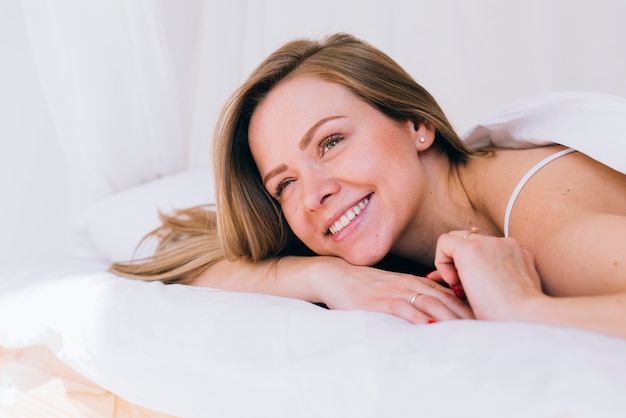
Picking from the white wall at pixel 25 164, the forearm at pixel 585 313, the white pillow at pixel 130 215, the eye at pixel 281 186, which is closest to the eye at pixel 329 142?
the eye at pixel 281 186

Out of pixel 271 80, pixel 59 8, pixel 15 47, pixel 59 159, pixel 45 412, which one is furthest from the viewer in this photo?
pixel 59 159

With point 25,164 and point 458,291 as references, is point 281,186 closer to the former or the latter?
point 458,291

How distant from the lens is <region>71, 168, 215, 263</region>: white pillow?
2.02m

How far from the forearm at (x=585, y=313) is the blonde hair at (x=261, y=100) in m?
0.65

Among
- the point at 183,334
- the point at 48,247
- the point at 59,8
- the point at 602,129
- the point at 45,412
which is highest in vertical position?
the point at 59,8

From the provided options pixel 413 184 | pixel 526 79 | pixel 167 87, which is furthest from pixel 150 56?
pixel 526 79

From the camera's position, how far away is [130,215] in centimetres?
207

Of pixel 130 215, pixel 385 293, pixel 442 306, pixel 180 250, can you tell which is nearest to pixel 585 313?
pixel 442 306

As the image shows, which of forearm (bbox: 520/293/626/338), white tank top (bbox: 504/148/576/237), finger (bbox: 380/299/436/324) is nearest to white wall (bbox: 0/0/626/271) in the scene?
white tank top (bbox: 504/148/576/237)

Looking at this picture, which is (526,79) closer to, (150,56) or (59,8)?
(150,56)

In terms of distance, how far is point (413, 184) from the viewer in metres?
1.42

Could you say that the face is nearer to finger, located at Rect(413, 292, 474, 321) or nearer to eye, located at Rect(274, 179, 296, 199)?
eye, located at Rect(274, 179, 296, 199)

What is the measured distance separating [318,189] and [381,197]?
122 mm

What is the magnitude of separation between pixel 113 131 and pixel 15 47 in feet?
1.26
